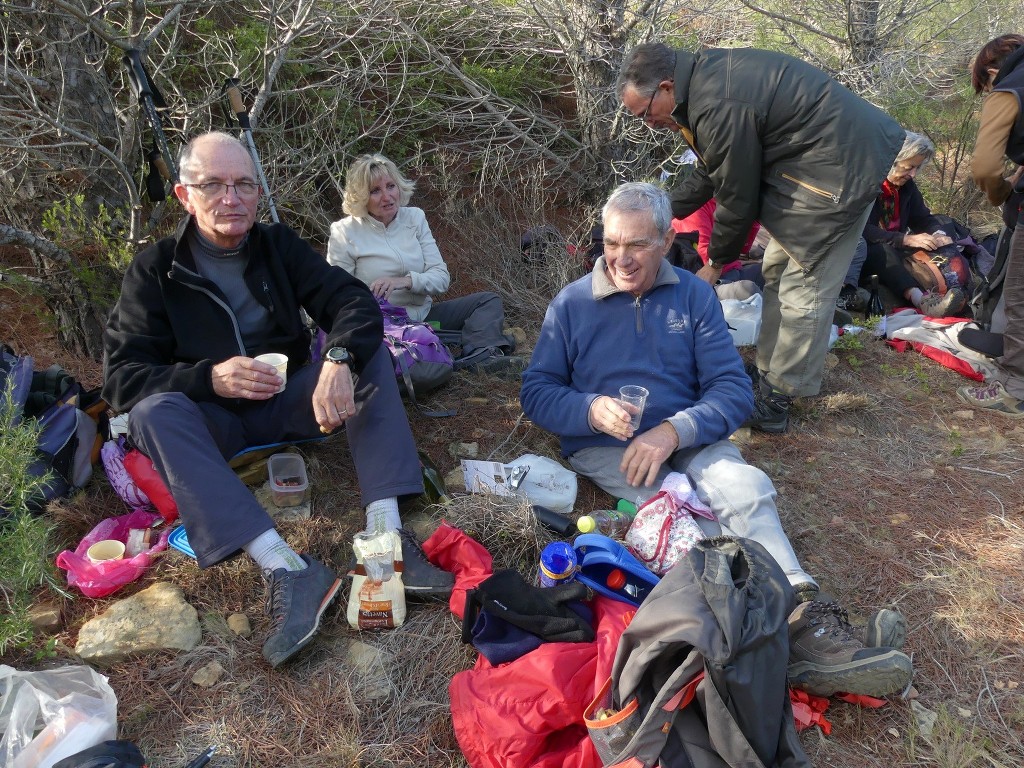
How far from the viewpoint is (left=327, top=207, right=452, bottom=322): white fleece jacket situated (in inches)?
169

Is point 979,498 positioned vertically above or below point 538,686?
below

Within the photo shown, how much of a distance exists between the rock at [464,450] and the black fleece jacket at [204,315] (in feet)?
2.64

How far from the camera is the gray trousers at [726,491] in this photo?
2693 millimetres

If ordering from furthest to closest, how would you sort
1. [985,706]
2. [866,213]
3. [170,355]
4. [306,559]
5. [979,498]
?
[866,213] < [979,498] < [170,355] < [306,559] < [985,706]

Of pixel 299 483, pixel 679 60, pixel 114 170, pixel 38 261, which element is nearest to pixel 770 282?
pixel 679 60

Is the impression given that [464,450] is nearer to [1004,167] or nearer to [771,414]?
[771,414]

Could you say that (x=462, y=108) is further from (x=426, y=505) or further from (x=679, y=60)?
(x=426, y=505)

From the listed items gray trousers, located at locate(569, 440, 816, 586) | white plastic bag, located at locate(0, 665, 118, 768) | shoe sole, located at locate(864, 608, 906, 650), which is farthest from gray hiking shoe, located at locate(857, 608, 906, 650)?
white plastic bag, located at locate(0, 665, 118, 768)

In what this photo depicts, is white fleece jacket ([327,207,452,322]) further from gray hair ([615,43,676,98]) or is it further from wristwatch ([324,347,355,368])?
gray hair ([615,43,676,98])

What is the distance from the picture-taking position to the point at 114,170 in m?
4.18

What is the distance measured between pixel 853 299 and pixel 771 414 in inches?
78.6

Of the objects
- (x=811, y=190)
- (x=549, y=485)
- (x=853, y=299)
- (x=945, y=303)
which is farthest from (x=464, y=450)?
(x=945, y=303)

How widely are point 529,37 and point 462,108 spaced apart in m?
0.82

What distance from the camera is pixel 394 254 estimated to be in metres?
4.34
